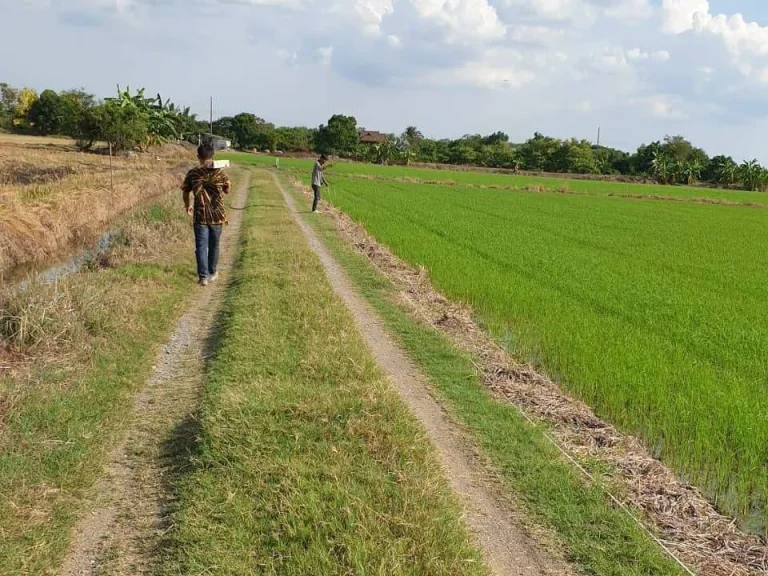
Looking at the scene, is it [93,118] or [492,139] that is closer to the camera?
[93,118]

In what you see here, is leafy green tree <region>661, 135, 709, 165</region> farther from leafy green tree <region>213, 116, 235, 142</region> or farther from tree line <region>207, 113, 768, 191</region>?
leafy green tree <region>213, 116, 235, 142</region>

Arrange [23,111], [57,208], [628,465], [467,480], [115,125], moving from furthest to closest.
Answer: [23,111], [115,125], [57,208], [628,465], [467,480]

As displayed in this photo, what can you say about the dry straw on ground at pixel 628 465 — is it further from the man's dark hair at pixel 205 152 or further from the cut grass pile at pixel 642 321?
the man's dark hair at pixel 205 152

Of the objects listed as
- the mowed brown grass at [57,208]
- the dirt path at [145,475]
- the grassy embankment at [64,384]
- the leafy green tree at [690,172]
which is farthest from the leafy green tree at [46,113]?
the leafy green tree at [690,172]

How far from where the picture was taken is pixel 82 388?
4926 mm

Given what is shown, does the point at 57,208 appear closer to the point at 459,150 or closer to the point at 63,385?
the point at 63,385

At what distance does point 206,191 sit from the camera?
28.6 feet

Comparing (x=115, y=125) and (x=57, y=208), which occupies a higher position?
(x=115, y=125)

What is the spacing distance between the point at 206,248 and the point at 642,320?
6.39 m

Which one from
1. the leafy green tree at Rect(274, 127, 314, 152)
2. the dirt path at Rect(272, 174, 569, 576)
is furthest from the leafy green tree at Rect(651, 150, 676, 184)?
the dirt path at Rect(272, 174, 569, 576)

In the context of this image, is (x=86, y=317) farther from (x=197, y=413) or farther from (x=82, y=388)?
(x=197, y=413)

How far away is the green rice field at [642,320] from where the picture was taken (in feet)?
16.2

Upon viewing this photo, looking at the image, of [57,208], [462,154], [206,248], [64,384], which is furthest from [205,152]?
A: [462,154]

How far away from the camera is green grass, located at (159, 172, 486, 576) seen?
2.97m
